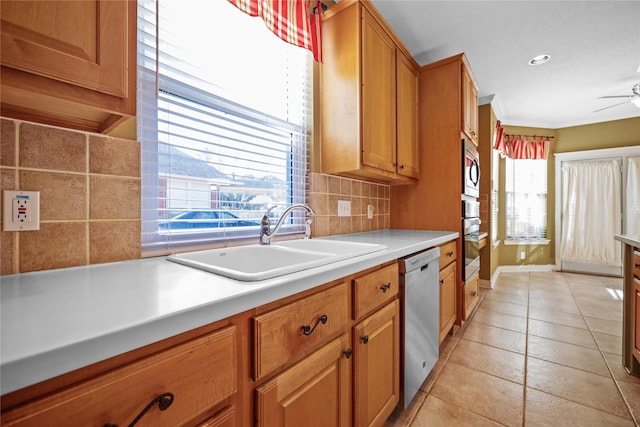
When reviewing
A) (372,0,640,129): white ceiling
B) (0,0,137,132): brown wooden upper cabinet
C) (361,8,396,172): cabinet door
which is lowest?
(0,0,137,132): brown wooden upper cabinet

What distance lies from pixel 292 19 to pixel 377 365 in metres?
1.78

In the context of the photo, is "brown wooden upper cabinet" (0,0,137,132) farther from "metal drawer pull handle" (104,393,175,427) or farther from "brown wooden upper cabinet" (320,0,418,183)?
"brown wooden upper cabinet" (320,0,418,183)

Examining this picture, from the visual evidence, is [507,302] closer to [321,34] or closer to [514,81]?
[514,81]

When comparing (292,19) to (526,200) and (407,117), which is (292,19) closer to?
(407,117)

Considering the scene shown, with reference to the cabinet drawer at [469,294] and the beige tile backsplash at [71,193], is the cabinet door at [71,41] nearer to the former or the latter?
the beige tile backsplash at [71,193]

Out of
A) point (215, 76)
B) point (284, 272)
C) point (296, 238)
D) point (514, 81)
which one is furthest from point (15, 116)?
point (514, 81)

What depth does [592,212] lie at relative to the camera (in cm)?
436

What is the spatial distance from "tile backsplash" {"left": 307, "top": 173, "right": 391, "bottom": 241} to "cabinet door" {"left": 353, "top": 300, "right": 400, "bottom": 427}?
28.5 inches

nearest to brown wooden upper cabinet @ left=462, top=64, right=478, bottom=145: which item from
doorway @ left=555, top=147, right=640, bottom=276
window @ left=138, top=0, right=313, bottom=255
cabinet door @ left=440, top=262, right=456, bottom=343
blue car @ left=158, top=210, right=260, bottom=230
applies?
cabinet door @ left=440, top=262, right=456, bottom=343

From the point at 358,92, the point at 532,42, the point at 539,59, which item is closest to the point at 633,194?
the point at 539,59

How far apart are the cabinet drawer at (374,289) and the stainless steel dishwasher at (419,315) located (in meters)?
Answer: 0.09

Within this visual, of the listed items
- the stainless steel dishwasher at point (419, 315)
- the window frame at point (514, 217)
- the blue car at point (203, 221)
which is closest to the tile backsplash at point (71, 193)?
the blue car at point (203, 221)

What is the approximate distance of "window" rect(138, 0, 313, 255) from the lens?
1108 millimetres

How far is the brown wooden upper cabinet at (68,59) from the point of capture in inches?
22.2
